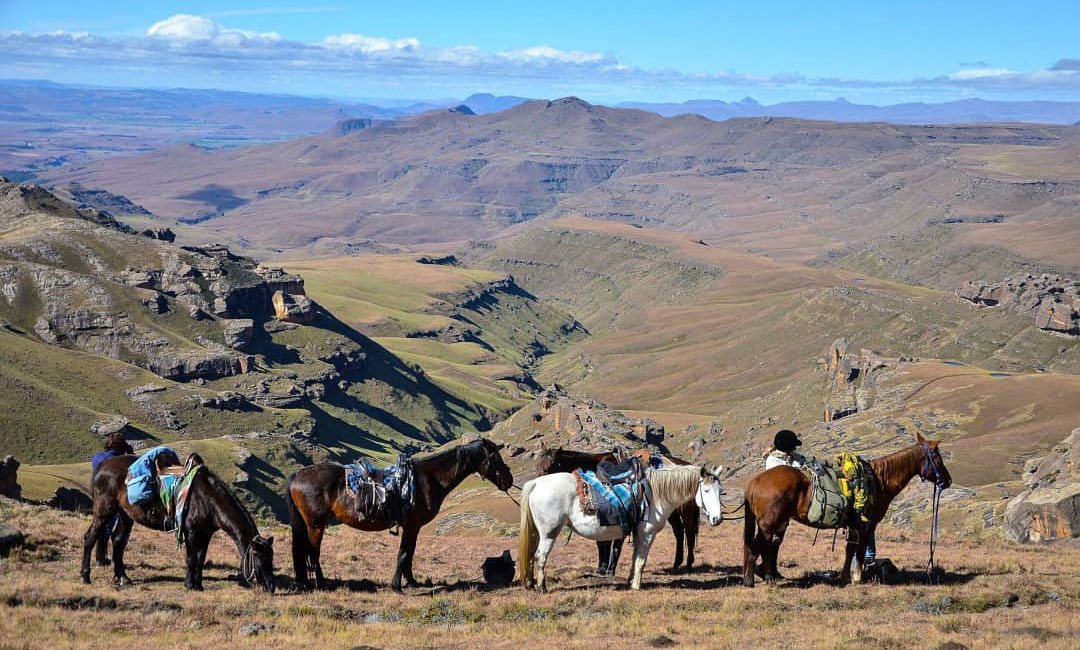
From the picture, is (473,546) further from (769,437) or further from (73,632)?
(769,437)

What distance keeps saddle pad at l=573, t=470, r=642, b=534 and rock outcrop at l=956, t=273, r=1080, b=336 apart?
444 feet

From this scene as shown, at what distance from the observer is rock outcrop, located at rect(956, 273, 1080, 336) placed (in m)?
137

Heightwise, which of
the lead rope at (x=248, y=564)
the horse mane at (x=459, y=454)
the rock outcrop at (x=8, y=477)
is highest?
the horse mane at (x=459, y=454)

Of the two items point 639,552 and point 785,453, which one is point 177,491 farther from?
point 785,453

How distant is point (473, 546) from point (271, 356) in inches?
5713

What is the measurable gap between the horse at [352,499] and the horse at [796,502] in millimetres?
5976

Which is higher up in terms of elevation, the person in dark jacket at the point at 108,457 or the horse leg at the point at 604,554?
the person in dark jacket at the point at 108,457

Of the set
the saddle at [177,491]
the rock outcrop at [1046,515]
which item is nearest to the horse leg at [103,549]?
the saddle at [177,491]

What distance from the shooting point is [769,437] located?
105 metres

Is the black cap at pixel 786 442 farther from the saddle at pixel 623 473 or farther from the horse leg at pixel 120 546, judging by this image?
the horse leg at pixel 120 546

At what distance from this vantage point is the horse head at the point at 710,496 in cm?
2100

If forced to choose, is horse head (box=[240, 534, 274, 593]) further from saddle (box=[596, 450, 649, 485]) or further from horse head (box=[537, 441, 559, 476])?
saddle (box=[596, 450, 649, 485])

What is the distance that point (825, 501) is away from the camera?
71.2 feet

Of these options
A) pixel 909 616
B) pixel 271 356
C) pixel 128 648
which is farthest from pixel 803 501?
pixel 271 356
